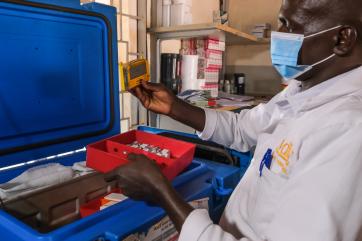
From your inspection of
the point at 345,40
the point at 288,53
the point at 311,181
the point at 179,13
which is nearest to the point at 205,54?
the point at 179,13

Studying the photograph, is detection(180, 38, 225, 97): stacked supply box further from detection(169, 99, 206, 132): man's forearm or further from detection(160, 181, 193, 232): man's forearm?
detection(160, 181, 193, 232): man's forearm

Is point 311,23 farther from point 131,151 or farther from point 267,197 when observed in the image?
point 131,151

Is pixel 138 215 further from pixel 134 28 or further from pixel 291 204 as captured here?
pixel 134 28

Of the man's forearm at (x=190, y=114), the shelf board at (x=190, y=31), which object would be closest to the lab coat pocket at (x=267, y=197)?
the man's forearm at (x=190, y=114)

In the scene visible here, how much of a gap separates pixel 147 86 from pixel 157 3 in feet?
4.15

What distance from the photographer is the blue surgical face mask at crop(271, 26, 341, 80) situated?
0.73 m

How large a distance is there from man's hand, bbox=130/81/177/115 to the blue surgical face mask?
Result: 431 millimetres

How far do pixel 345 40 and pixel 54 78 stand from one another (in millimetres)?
820

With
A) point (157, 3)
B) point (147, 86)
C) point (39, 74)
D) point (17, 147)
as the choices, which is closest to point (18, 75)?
point (39, 74)

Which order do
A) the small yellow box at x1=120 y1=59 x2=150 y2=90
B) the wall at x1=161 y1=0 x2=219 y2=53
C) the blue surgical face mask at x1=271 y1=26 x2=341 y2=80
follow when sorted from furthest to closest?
the wall at x1=161 y1=0 x2=219 y2=53
the small yellow box at x1=120 y1=59 x2=150 y2=90
the blue surgical face mask at x1=271 y1=26 x2=341 y2=80

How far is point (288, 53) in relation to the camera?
76 cm

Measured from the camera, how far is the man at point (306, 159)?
0.49m

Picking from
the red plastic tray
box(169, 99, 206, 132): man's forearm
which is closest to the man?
the red plastic tray

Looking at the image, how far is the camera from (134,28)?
1.96 m
